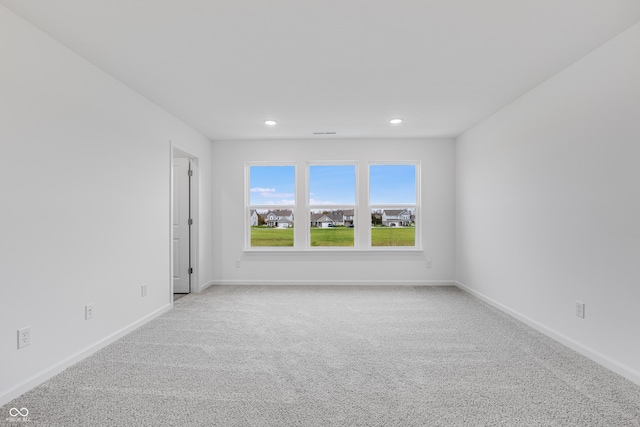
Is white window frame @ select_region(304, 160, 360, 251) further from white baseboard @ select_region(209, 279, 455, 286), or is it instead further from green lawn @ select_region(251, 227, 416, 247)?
white baseboard @ select_region(209, 279, 455, 286)

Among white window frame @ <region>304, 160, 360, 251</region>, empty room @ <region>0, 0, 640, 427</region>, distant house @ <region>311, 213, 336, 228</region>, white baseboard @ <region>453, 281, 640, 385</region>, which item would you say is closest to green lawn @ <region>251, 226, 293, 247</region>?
white window frame @ <region>304, 160, 360, 251</region>

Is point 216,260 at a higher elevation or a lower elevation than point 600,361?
higher

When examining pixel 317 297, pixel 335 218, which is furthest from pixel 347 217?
pixel 317 297

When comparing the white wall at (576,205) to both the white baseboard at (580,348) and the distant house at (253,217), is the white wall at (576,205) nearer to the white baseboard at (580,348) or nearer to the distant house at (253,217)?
the white baseboard at (580,348)

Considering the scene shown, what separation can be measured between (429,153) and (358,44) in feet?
11.0

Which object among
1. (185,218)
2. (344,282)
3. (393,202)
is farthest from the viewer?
(393,202)

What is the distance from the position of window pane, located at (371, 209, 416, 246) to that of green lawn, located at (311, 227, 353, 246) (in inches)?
16.8

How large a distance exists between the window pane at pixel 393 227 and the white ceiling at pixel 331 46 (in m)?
2.10

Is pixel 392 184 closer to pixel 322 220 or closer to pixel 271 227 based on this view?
pixel 322 220

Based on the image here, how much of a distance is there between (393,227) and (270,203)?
217 centimetres

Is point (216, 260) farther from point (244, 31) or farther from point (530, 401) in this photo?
point (530, 401)

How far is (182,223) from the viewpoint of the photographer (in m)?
4.89

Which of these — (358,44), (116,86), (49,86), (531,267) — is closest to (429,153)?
(531,267)

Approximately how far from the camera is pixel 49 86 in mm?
2309
